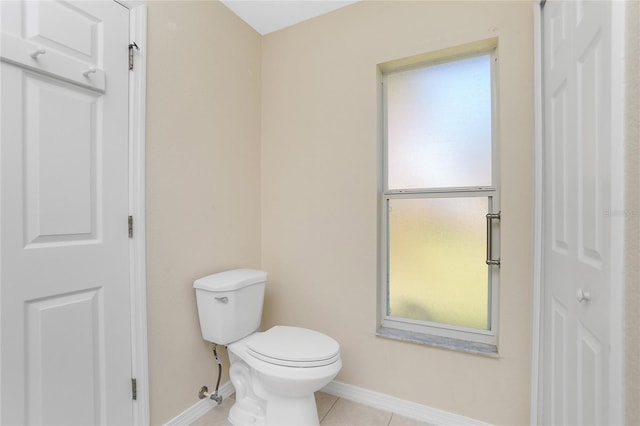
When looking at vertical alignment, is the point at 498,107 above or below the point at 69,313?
above

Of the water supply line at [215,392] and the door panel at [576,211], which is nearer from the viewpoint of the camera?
the door panel at [576,211]

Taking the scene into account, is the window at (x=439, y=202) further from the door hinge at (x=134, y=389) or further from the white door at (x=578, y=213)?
the door hinge at (x=134, y=389)

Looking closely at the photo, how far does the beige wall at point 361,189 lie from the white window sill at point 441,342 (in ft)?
0.13

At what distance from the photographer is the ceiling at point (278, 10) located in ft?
6.11

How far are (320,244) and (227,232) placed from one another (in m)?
0.59

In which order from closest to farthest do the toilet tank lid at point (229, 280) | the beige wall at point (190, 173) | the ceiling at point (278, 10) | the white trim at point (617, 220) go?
the white trim at point (617, 220) < the beige wall at point (190, 173) < the toilet tank lid at point (229, 280) < the ceiling at point (278, 10)

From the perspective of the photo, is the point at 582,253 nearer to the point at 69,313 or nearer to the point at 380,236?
the point at 380,236

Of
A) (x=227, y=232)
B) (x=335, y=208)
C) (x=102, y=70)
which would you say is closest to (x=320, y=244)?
(x=335, y=208)

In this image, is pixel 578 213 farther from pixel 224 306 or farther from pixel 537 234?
pixel 224 306

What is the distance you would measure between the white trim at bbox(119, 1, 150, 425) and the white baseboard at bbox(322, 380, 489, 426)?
3.47 feet

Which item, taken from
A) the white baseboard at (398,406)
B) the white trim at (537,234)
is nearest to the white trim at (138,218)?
the white baseboard at (398,406)

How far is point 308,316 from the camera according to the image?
6.57 ft

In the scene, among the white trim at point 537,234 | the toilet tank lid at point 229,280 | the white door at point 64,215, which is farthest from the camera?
the toilet tank lid at point 229,280

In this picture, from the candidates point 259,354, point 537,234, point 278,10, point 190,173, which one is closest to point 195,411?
point 259,354
